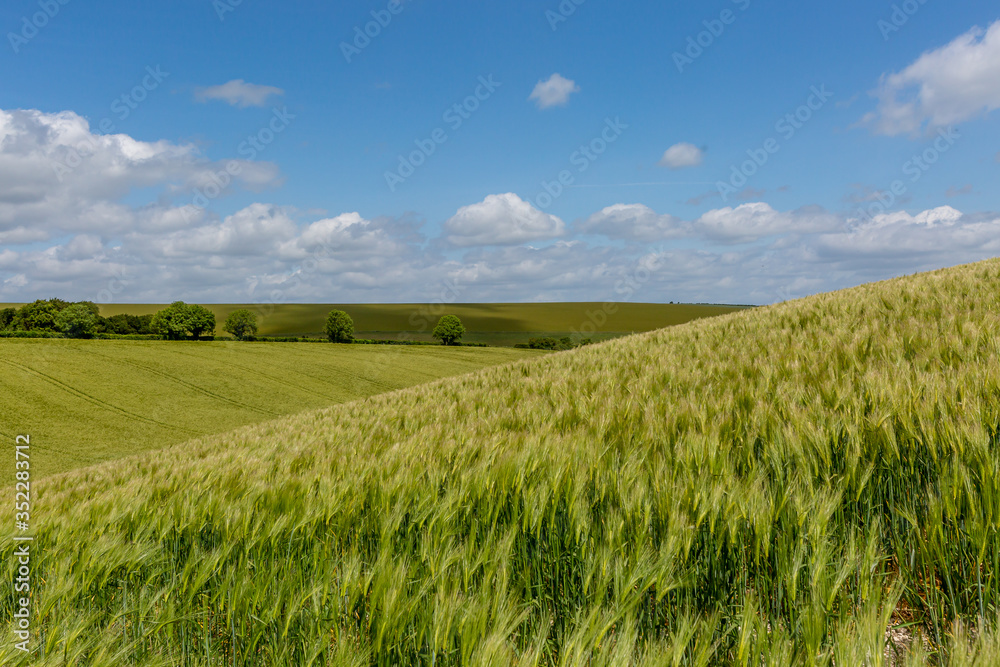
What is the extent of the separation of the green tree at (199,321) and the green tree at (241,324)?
797cm

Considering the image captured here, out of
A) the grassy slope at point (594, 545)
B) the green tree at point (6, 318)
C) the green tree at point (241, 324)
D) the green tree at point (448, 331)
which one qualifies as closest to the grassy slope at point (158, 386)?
the green tree at point (241, 324)

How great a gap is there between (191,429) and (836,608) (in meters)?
33.7

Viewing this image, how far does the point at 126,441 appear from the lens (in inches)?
1054

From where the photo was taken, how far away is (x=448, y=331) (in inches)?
2940

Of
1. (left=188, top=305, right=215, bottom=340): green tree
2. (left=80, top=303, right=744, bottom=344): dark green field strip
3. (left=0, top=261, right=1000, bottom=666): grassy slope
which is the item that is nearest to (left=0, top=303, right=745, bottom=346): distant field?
(left=80, top=303, right=744, bottom=344): dark green field strip

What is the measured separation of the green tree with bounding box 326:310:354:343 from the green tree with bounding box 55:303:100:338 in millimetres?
26027

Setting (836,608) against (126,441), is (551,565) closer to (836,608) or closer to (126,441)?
(836,608)

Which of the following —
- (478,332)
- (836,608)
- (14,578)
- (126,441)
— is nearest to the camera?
(836,608)

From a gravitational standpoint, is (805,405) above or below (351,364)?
above

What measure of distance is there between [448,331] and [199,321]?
31.5 metres

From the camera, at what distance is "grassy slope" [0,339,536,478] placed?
27.1 metres

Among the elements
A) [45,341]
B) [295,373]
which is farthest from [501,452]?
[45,341]

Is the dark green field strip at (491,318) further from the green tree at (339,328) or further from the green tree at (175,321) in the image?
the green tree at (175,321)

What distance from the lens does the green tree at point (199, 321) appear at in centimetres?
6262
